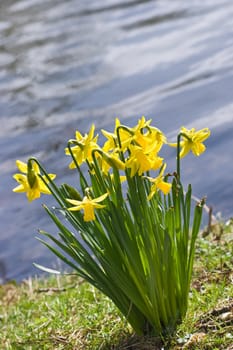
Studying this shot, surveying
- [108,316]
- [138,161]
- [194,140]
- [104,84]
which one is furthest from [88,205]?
[104,84]

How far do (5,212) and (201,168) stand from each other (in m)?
1.70

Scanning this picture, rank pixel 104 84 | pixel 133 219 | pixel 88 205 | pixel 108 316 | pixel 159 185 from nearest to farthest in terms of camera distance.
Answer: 1. pixel 88 205
2. pixel 159 185
3. pixel 133 219
4. pixel 108 316
5. pixel 104 84

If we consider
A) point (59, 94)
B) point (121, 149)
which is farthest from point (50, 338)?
point (59, 94)

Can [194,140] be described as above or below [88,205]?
above

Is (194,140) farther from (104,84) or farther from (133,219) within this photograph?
(104,84)

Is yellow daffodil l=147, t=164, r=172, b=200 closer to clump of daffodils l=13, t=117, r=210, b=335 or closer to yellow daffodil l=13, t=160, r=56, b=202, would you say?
clump of daffodils l=13, t=117, r=210, b=335

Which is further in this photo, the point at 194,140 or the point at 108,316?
the point at 108,316

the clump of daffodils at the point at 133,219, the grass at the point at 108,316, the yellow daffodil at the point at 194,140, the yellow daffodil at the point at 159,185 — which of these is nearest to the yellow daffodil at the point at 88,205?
the clump of daffodils at the point at 133,219

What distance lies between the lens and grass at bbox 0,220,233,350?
8.91ft

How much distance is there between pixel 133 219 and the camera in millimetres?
2629

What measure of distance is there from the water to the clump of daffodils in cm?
266

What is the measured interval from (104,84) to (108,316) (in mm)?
5413

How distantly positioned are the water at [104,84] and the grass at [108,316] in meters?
1.33

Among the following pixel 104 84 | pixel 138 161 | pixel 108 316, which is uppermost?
pixel 104 84
